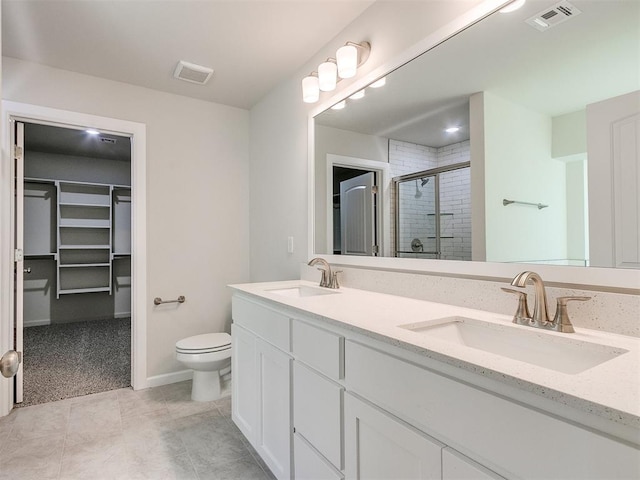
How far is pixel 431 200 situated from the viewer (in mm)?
1555

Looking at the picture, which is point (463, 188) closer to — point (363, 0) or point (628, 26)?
point (628, 26)

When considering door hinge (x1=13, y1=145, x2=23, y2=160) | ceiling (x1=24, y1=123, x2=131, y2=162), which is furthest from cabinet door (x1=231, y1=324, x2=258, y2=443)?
ceiling (x1=24, y1=123, x2=131, y2=162)

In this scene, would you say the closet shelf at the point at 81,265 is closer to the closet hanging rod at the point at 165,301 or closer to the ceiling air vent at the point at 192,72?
the closet hanging rod at the point at 165,301

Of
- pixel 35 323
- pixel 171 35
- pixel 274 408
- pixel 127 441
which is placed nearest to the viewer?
pixel 274 408

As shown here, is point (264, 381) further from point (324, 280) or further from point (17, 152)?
point (17, 152)

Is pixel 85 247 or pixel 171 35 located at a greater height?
pixel 171 35

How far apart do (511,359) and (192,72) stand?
2.57 meters

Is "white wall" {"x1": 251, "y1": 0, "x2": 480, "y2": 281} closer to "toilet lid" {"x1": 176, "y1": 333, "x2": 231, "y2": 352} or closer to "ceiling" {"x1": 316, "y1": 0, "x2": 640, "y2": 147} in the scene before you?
"ceiling" {"x1": 316, "y1": 0, "x2": 640, "y2": 147}

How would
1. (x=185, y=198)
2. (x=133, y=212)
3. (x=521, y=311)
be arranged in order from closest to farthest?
(x=521, y=311) → (x=133, y=212) → (x=185, y=198)

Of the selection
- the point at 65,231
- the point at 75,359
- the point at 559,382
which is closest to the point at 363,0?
the point at 559,382

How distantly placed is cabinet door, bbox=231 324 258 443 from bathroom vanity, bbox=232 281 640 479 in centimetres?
4

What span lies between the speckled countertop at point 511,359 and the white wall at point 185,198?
1.56m

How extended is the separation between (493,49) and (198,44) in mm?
1703

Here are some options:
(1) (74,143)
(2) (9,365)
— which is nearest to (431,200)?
(2) (9,365)
